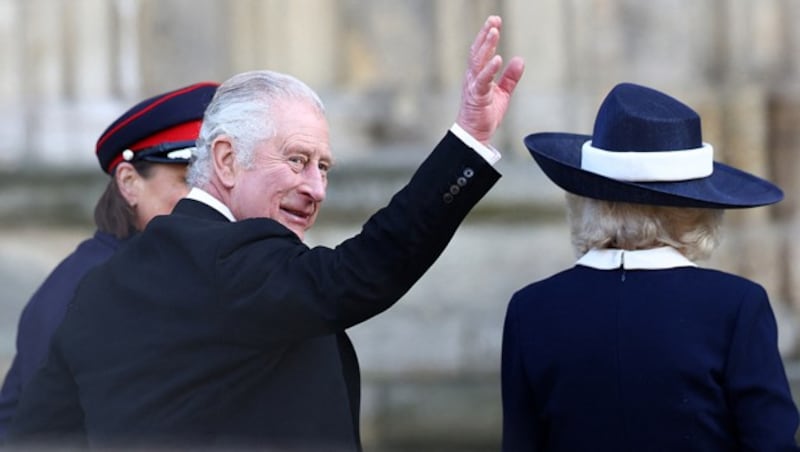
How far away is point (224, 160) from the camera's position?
233 centimetres

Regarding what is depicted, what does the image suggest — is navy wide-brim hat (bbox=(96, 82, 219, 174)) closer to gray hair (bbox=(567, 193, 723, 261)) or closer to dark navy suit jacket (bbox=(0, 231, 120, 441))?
dark navy suit jacket (bbox=(0, 231, 120, 441))

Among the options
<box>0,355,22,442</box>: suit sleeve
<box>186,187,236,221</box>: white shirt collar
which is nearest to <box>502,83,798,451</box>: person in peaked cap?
<box>186,187,236,221</box>: white shirt collar

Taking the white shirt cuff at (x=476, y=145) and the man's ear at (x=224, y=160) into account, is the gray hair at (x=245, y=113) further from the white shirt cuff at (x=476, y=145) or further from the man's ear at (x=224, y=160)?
the white shirt cuff at (x=476, y=145)

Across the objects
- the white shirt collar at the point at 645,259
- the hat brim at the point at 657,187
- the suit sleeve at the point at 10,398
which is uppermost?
the hat brim at the point at 657,187

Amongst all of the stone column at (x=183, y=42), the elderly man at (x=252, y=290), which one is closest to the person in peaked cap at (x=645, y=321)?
the elderly man at (x=252, y=290)

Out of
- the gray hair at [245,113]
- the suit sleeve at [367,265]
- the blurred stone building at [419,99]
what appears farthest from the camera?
the blurred stone building at [419,99]

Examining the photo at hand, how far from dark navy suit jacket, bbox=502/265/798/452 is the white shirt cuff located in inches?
21.5

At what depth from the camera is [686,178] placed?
2.61 meters

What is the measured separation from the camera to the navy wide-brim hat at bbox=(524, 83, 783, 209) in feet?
8.41

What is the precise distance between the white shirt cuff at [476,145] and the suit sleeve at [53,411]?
767mm

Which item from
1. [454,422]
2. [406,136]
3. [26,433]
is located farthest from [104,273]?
[406,136]

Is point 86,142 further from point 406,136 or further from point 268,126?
point 268,126

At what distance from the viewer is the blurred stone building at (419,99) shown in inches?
202

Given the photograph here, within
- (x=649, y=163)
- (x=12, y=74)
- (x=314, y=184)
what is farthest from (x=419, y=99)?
(x=314, y=184)
